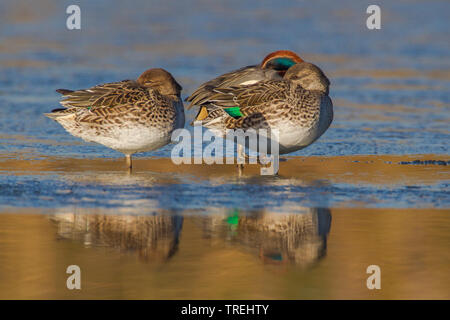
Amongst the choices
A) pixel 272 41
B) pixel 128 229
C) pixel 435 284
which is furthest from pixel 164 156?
pixel 272 41

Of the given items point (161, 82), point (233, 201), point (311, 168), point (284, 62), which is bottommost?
point (233, 201)

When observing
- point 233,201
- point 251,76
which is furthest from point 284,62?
point 233,201

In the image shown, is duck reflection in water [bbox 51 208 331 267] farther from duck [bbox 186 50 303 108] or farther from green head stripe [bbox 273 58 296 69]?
green head stripe [bbox 273 58 296 69]

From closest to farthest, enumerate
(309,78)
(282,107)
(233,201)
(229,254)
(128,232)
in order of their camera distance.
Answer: (229,254) → (128,232) → (233,201) → (282,107) → (309,78)

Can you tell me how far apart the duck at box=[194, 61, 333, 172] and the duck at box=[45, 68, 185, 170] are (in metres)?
0.45

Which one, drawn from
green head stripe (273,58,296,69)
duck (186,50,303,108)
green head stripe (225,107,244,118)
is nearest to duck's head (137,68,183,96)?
duck (186,50,303,108)

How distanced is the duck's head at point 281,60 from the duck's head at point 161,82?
4.12 feet

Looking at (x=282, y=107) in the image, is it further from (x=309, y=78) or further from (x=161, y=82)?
(x=161, y=82)

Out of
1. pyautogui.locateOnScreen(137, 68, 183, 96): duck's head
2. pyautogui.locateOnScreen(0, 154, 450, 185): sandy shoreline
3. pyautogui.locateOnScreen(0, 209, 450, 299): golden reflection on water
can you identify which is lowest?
pyautogui.locateOnScreen(0, 209, 450, 299): golden reflection on water

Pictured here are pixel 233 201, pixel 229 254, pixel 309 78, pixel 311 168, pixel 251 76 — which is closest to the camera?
pixel 229 254

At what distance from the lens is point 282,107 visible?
27.5 ft

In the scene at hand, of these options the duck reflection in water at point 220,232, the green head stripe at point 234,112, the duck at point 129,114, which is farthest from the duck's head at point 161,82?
the duck reflection in water at point 220,232

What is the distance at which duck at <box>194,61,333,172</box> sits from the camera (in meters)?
8.38

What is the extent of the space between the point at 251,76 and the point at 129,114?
163 cm
